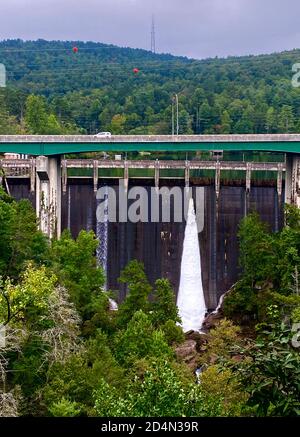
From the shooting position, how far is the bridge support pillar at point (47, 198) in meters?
46.4

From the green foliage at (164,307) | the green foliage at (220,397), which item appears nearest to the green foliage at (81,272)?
the green foliage at (164,307)

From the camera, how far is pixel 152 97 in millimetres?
107438

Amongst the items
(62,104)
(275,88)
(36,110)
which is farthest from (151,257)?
(275,88)

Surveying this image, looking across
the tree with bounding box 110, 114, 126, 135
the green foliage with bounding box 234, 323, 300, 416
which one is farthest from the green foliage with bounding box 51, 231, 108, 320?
the tree with bounding box 110, 114, 126, 135

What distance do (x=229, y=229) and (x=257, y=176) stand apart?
5.17m

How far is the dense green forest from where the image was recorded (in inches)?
550

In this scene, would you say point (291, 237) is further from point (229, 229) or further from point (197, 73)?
point (197, 73)

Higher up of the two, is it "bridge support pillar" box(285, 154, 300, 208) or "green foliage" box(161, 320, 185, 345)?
"bridge support pillar" box(285, 154, 300, 208)

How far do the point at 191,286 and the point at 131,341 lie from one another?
1751 cm

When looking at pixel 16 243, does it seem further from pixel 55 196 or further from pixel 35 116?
pixel 35 116

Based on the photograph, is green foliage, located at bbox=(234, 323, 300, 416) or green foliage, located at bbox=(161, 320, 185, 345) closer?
green foliage, located at bbox=(234, 323, 300, 416)

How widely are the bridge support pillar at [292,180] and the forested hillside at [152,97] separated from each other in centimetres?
3093

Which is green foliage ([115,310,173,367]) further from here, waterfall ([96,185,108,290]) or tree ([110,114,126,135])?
tree ([110,114,126,135])

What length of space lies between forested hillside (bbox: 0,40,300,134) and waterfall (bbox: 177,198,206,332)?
100 ft
